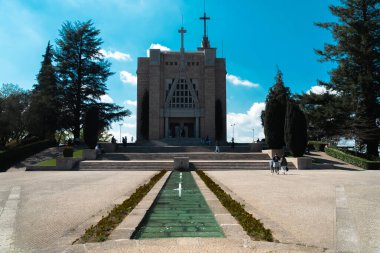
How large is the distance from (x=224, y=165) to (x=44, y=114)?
69.9ft

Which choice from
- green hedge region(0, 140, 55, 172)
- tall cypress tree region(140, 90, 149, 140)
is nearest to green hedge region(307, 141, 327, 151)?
tall cypress tree region(140, 90, 149, 140)

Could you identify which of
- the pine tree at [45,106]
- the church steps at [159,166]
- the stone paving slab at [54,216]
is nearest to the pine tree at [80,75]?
the pine tree at [45,106]

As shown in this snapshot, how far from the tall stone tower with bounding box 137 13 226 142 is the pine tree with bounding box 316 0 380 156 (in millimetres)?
13879

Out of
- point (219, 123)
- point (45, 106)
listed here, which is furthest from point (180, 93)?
point (45, 106)

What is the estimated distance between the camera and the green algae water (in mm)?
5512

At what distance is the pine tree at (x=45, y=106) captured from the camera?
3369 cm

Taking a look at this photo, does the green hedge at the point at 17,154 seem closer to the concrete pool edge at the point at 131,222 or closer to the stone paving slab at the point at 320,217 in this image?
the concrete pool edge at the point at 131,222

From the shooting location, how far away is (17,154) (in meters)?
26.9

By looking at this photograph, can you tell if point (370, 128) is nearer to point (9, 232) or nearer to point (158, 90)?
point (158, 90)

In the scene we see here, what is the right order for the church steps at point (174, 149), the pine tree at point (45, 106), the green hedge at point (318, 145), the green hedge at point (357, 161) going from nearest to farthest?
the green hedge at point (357, 161)
the church steps at point (174, 149)
the pine tree at point (45, 106)
the green hedge at point (318, 145)

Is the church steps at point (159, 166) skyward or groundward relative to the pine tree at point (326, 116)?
groundward

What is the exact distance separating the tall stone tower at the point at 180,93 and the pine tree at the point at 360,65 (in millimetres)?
13879

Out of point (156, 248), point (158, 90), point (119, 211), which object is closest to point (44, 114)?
point (158, 90)

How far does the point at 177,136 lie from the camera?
39844 mm
